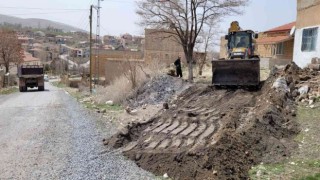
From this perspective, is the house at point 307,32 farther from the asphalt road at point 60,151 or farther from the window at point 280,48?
the asphalt road at point 60,151

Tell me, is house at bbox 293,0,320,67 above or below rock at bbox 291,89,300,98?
above

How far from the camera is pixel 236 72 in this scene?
1717 centimetres

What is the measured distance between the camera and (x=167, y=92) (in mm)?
18531

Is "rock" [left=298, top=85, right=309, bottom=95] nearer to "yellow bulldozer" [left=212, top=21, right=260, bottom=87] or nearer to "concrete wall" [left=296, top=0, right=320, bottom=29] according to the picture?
"yellow bulldozer" [left=212, top=21, right=260, bottom=87]

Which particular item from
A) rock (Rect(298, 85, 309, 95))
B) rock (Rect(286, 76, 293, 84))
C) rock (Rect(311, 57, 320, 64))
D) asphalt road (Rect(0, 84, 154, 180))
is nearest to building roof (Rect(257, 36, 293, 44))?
rock (Rect(311, 57, 320, 64))

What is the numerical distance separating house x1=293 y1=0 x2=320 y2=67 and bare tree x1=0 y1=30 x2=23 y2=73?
168 feet

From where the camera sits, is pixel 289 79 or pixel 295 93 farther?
pixel 289 79

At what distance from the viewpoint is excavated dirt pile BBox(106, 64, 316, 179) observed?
7.40 metres

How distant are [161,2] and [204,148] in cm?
2195

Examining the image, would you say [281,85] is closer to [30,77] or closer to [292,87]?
[292,87]

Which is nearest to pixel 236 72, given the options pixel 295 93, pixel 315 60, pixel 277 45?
pixel 295 93

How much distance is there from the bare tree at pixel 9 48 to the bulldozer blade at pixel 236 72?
53.2 metres

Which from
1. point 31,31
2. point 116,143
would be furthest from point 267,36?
point 31,31

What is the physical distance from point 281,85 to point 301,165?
7.94 m
